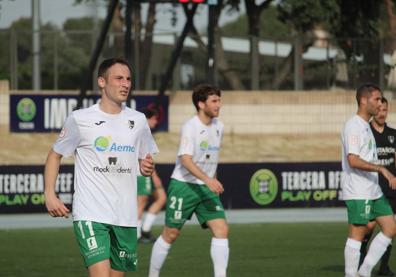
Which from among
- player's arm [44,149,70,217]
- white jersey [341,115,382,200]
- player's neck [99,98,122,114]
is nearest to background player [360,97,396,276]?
white jersey [341,115,382,200]

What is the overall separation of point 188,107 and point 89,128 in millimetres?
23699

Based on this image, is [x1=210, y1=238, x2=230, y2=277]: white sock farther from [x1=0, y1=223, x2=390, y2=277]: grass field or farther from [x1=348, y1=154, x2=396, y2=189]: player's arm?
[x1=0, y1=223, x2=390, y2=277]: grass field

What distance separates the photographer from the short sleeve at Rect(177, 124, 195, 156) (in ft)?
40.1

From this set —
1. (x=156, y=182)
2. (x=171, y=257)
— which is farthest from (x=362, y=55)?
(x=171, y=257)

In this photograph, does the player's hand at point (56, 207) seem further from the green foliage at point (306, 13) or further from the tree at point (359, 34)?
the green foliage at point (306, 13)

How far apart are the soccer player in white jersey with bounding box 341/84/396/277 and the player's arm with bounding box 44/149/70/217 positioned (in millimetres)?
4227

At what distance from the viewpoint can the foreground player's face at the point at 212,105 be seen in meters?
12.3

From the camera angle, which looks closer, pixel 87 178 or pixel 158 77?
pixel 87 178

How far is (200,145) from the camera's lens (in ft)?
40.8

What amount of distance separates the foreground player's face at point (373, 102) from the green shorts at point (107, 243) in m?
4.11

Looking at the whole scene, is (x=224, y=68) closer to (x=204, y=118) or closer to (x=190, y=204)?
(x=204, y=118)

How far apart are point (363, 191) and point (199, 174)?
5.92 feet

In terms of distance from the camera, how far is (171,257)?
15586mm

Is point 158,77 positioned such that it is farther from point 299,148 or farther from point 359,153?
point 359,153
